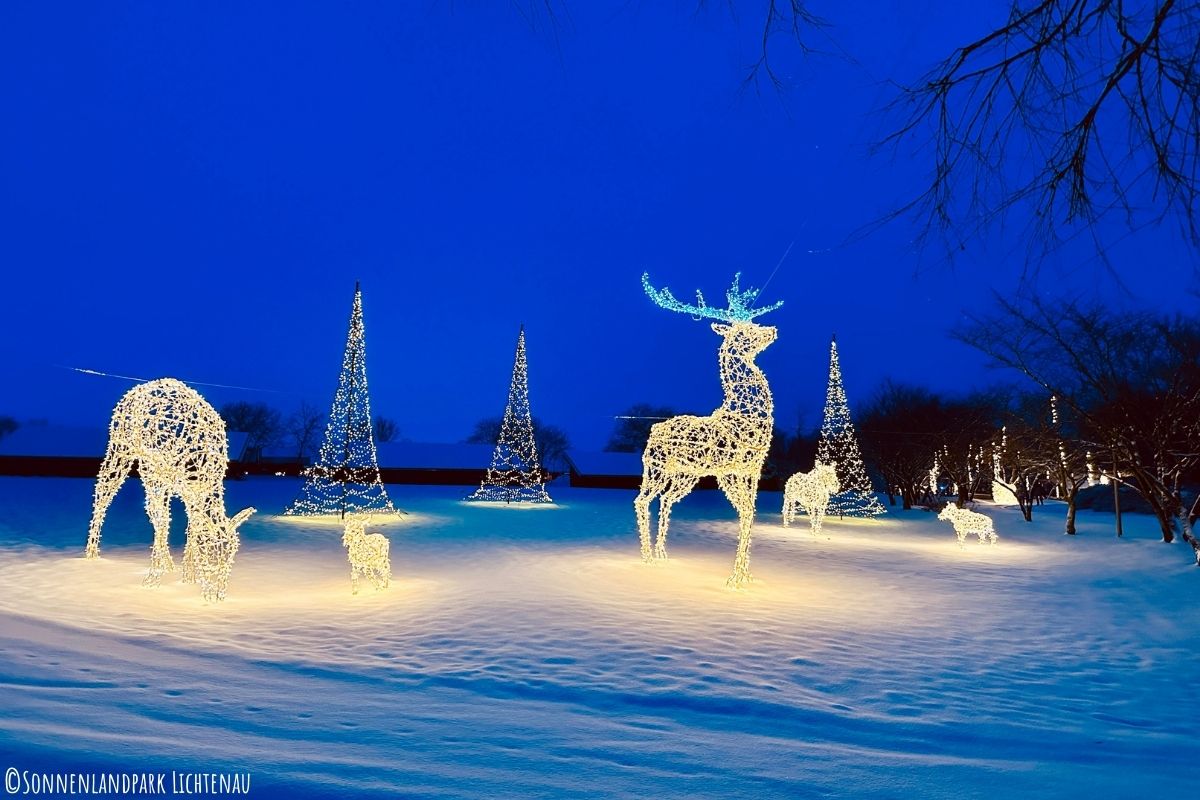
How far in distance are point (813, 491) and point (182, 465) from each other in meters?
12.3

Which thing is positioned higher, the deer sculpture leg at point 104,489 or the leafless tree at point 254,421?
the leafless tree at point 254,421

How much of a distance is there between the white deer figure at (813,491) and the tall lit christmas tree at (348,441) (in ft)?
30.2

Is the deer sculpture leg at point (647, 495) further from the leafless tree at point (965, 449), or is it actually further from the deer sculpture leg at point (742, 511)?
the leafless tree at point (965, 449)

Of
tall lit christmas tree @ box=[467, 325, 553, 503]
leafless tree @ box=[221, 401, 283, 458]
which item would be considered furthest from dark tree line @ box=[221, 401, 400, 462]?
tall lit christmas tree @ box=[467, 325, 553, 503]

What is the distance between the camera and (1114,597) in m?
8.55

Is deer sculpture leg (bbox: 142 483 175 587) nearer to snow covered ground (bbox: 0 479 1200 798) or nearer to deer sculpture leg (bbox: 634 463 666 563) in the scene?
snow covered ground (bbox: 0 479 1200 798)

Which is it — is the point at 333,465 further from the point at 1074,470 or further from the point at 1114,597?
the point at 1074,470

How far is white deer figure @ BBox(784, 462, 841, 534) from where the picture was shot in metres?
15.7

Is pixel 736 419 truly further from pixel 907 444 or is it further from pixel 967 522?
pixel 907 444

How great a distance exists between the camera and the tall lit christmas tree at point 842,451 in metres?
21.2

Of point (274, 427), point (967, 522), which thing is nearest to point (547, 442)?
point (274, 427)

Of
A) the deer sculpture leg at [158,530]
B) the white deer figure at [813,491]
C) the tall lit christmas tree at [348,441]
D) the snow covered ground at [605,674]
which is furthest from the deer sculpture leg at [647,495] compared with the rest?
the tall lit christmas tree at [348,441]

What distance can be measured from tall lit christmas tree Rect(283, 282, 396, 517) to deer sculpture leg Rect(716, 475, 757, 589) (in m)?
9.21

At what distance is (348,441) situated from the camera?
16.1m
